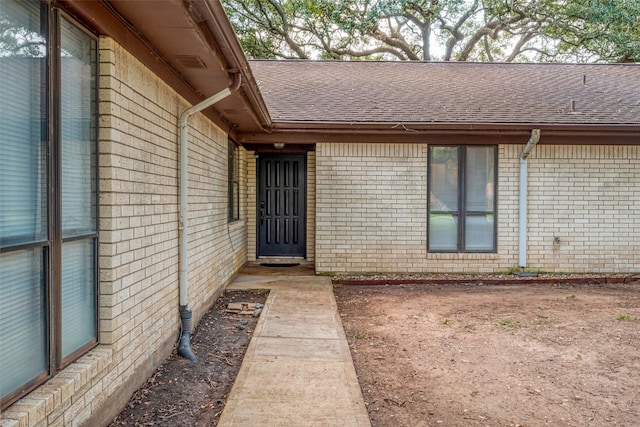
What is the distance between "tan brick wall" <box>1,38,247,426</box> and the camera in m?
2.57

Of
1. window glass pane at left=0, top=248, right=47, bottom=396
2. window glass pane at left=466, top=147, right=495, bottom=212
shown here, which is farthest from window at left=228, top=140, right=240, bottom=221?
window glass pane at left=0, top=248, right=47, bottom=396

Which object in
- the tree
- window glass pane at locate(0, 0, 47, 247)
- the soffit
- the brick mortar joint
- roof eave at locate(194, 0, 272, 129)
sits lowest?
the brick mortar joint

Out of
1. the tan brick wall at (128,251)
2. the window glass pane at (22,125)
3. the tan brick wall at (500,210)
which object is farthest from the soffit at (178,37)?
the tan brick wall at (500,210)

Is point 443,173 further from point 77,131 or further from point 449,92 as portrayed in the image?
point 77,131

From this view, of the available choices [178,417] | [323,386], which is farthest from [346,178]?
[178,417]

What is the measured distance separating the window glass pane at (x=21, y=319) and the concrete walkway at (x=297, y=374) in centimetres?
119

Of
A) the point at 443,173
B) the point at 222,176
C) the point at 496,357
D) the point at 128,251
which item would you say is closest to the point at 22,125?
the point at 128,251

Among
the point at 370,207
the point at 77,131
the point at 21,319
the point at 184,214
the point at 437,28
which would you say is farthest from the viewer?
the point at 437,28

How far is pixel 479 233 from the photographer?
8367 millimetres

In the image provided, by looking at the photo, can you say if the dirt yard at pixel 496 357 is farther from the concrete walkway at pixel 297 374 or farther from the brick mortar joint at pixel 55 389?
the brick mortar joint at pixel 55 389

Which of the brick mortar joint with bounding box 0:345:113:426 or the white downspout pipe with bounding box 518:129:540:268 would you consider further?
the white downspout pipe with bounding box 518:129:540:268

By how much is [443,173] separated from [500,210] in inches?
47.3

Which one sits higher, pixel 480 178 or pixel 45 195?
pixel 480 178

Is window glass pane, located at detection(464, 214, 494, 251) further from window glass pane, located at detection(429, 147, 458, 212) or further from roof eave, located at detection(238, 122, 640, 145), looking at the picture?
roof eave, located at detection(238, 122, 640, 145)
